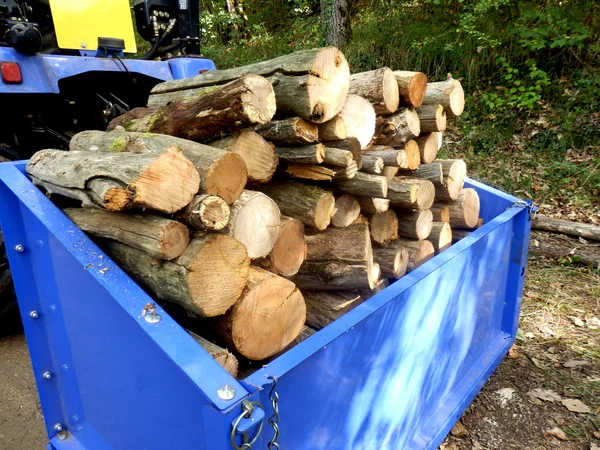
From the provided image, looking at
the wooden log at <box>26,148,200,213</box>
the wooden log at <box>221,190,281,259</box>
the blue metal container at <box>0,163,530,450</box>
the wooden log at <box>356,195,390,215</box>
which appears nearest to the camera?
the blue metal container at <box>0,163,530,450</box>

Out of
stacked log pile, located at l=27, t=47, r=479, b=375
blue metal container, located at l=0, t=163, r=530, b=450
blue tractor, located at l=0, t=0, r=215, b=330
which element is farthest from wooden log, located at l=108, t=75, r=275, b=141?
blue tractor, located at l=0, t=0, r=215, b=330

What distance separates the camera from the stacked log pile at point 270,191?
143 cm

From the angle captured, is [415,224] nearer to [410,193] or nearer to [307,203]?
[410,193]

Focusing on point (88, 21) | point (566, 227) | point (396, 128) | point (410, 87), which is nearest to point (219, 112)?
point (396, 128)

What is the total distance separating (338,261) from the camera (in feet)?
6.66

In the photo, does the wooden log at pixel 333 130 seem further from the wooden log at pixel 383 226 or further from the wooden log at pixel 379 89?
the wooden log at pixel 383 226

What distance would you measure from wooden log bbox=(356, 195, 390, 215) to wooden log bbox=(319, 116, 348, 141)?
0.32 m

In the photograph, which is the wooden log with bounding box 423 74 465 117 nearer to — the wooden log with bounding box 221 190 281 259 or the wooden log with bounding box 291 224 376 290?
the wooden log with bounding box 291 224 376 290

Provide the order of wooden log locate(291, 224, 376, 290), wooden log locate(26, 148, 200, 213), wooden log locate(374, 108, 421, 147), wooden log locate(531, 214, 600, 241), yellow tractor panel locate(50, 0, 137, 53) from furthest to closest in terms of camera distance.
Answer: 1. wooden log locate(531, 214, 600, 241)
2. yellow tractor panel locate(50, 0, 137, 53)
3. wooden log locate(374, 108, 421, 147)
4. wooden log locate(291, 224, 376, 290)
5. wooden log locate(26, 148, 200, 213)

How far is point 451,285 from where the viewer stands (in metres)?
2.03

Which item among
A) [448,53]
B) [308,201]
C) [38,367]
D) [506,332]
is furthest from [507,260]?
[448,53]

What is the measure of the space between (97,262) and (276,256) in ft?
2.18

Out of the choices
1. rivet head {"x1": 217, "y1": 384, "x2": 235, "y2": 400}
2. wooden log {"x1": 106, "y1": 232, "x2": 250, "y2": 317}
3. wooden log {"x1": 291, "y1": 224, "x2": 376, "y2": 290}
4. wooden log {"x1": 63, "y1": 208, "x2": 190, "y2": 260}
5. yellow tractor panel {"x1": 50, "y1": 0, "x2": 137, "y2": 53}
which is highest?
yellow tractor panel {"x1": 50, "y1": 0, "x2": 137, "y2": 53}

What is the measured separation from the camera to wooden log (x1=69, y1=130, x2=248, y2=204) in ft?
4.97
